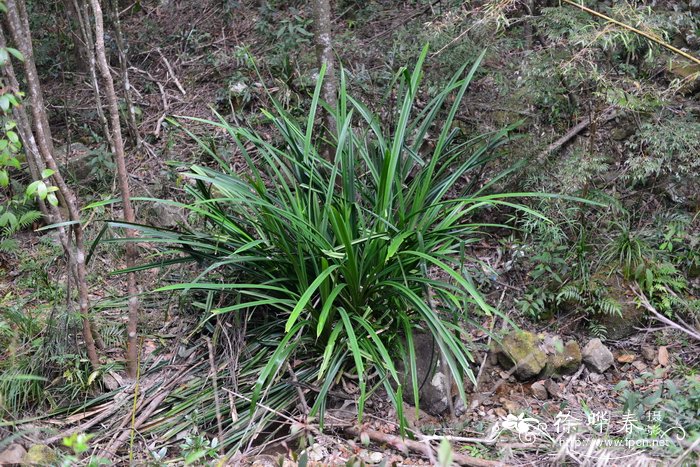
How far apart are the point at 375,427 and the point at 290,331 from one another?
2.15ft

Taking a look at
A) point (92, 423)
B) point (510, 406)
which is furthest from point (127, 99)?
point (510, 406)

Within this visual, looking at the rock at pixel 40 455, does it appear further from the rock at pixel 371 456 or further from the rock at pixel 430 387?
the rock at pixel 430 387

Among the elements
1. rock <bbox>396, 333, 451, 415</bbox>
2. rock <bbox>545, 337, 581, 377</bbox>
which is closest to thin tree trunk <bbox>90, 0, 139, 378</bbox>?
rock <bbox>396, 333, 451, 415</bbox>

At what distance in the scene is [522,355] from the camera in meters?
3.43

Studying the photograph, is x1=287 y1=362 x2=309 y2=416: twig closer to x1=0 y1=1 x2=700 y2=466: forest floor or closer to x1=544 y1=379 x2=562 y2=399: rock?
x1=0 y1=1 x2=700 y2=466: forest floor

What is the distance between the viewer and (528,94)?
161 inches

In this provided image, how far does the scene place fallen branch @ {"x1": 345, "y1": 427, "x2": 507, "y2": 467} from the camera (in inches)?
101

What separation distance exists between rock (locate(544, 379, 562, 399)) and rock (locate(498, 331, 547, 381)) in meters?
0.09

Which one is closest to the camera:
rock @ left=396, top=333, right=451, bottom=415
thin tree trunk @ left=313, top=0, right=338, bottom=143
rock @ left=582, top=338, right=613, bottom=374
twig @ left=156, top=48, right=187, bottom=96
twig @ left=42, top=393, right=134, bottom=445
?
twig @ left=42, top=393, right=134, bottom=445

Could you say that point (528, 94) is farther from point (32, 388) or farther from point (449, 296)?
point (32, 388)

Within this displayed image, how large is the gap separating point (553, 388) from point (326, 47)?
2615mm

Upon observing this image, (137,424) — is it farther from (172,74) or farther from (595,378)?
(172,74)

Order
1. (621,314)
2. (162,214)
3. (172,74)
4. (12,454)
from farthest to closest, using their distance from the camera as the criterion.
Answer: (172,74)
(162,214)
(621,314)
(12,454)

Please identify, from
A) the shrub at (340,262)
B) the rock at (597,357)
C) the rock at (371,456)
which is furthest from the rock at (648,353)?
the rock at (371,456)
